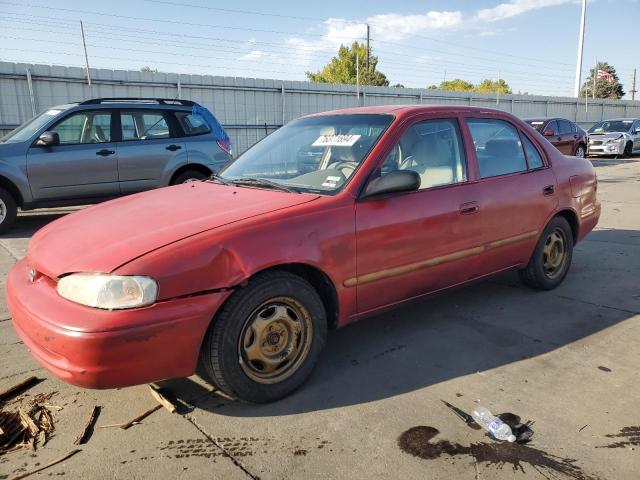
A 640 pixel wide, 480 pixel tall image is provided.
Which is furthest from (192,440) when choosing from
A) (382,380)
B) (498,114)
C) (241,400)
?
(498,114)

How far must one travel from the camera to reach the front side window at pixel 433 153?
11.4 feet

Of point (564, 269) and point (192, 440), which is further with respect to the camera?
point (564, 269)

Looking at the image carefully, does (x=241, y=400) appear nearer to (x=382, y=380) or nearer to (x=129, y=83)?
(x=382, y=380)

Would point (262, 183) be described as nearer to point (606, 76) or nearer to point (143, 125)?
point (143, 125)

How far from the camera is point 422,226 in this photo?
10.9ft

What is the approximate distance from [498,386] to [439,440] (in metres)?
0.68

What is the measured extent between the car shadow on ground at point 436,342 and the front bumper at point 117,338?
0.52m

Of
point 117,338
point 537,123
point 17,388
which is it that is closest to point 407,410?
point 117,338

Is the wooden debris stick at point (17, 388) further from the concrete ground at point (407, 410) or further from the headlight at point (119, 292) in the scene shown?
the headlight at point (119, 292)

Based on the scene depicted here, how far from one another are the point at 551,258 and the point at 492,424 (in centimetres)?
254

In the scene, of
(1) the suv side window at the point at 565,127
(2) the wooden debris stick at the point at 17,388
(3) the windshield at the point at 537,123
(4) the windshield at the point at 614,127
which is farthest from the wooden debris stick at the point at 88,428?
(4) the windshield at the point at 614,127

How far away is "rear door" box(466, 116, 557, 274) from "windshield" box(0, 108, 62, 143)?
622cm

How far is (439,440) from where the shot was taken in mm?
2469

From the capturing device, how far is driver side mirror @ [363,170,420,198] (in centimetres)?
307
